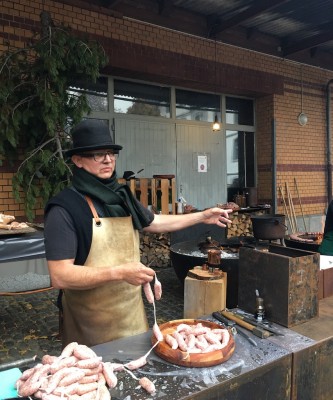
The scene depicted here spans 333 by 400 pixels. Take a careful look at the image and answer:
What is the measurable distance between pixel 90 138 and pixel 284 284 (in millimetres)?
1549

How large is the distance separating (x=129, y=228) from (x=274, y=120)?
336 inches

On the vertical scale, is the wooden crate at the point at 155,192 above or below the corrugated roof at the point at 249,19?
below

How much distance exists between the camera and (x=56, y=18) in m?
6.82

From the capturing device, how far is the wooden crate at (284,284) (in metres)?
2.34

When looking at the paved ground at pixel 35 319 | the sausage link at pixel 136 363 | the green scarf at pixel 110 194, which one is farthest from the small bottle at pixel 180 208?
the sausage link at pixel 136 363

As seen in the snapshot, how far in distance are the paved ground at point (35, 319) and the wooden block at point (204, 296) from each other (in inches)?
40.9

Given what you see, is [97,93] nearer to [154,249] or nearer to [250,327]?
[154,249]

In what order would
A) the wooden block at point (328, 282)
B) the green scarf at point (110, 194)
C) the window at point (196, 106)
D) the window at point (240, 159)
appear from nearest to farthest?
1. the green scarf at point (110, 194)
2. the wooden block at point (328, 282)
3. the window at point (196, 106)
4. the window at point (240, 159)

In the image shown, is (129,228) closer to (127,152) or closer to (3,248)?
(3,248)

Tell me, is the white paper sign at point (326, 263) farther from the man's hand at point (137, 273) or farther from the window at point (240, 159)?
the window at point (240, 159)

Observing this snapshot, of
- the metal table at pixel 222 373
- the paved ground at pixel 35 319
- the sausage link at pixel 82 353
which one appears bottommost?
the paved ground at pixel 35 319

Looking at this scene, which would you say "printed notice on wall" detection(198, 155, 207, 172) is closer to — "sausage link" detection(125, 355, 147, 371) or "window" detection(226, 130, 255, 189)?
"window" detection(226, 130, 255, 189)

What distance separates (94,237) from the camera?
241 cm

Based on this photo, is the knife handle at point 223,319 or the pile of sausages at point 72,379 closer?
the pile of sausages at point 72,379
